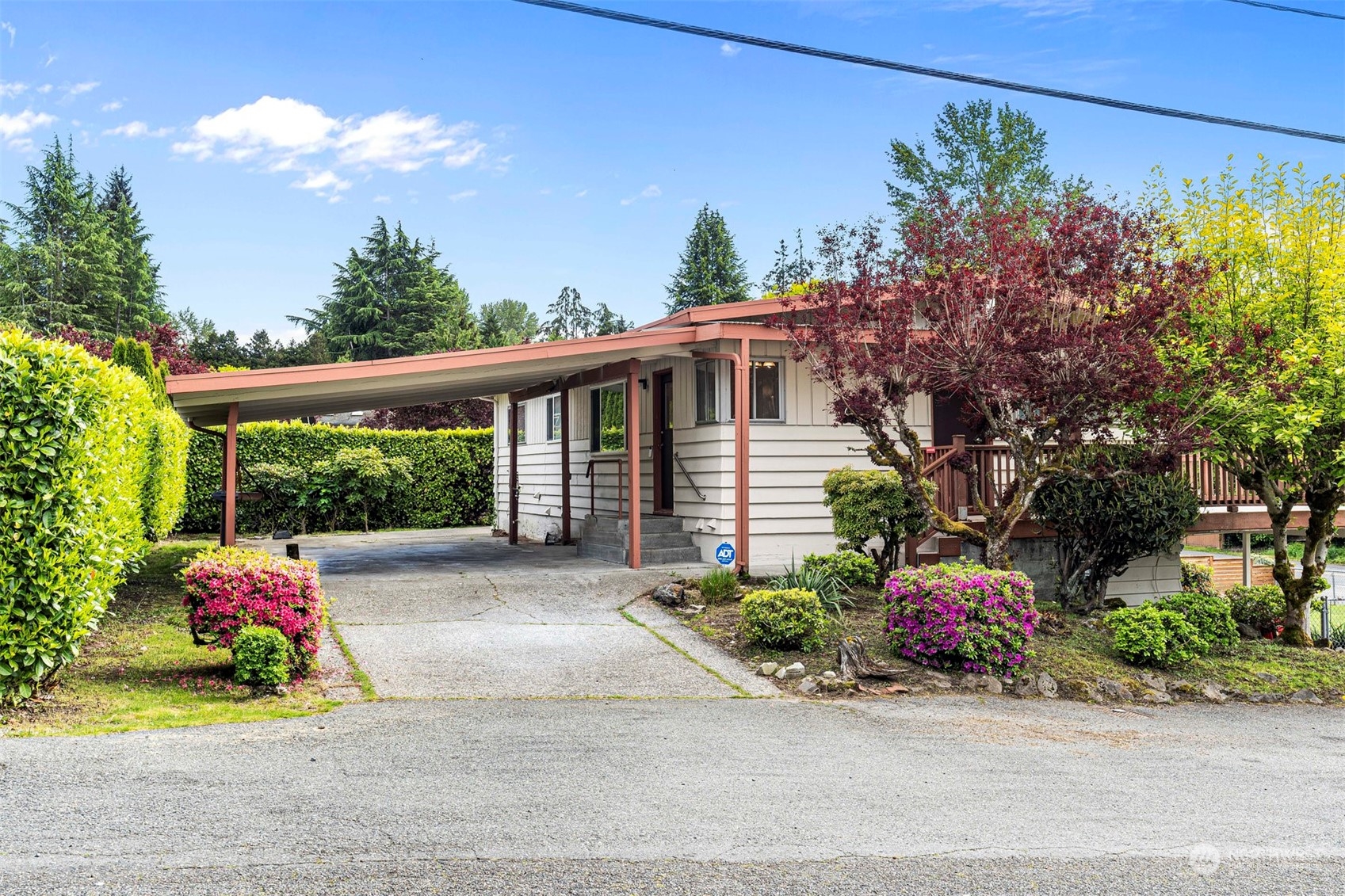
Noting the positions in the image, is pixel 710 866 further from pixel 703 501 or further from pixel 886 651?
pixel 703 501

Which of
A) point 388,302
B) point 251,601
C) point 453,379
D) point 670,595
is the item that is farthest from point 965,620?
point 388,302

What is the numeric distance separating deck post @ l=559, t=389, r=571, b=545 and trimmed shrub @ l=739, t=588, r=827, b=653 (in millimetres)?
8149

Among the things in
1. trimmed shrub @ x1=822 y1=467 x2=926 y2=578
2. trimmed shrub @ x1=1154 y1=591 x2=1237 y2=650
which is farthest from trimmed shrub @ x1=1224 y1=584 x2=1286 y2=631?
trimmed shrub @ x1=822 y1=467 x2=926 y2=578

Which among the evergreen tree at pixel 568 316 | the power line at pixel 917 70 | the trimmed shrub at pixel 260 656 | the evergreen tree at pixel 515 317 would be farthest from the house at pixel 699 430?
the evergreen tree at pixel 515 317

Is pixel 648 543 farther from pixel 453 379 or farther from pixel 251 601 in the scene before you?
pixel 251 601

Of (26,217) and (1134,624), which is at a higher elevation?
(26,217)

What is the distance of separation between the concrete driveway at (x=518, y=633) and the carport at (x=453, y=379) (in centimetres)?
163

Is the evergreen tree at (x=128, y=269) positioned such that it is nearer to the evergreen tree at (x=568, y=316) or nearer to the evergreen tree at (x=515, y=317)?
the evergreen tree at (x=568, y=316)

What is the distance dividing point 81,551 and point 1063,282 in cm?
828

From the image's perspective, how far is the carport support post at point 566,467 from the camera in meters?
16.3

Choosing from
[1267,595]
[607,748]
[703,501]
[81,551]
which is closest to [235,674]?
[81,551]

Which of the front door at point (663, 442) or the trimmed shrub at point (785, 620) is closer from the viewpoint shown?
the trimmed shrub at point (785, 620)

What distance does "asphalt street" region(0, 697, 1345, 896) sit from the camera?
12.9 ft

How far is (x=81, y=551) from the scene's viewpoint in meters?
6.28
